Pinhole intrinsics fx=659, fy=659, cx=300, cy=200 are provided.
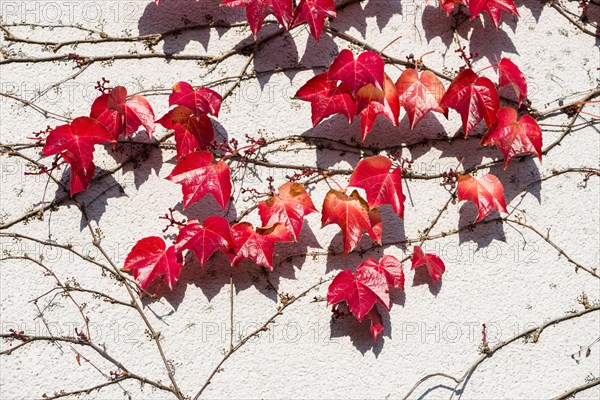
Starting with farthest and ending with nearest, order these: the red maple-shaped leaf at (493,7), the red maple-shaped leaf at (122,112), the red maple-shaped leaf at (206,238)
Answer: the red maple-shaped leaf at (493,7)
the red maple-shaped leaf at (122,112)
the red maple-shaped leaf at (206,238)

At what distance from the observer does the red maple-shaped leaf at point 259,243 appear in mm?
2355

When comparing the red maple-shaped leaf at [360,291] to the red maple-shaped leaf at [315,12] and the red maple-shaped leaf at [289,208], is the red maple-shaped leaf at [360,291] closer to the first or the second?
the red maple-shaped leaf at [289,208]

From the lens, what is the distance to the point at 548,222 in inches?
101

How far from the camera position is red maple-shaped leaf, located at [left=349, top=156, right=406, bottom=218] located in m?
2.37

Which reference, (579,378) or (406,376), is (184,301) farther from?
(579,378)

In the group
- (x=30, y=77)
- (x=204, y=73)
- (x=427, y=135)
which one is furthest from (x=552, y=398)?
(x=30, y=77)

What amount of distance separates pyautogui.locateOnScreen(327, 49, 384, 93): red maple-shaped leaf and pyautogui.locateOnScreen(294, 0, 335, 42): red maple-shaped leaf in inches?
6.1

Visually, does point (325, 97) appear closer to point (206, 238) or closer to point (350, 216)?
point (350, 216)

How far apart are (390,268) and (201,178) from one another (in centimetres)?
76

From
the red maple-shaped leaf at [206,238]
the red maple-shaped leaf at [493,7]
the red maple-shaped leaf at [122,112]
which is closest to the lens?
the red maple-shaped leaf at [206,238]

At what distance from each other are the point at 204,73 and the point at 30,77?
0.67 metres

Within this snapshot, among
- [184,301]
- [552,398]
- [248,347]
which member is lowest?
[552,398]

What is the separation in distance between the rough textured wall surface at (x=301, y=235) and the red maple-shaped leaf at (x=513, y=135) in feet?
0.37

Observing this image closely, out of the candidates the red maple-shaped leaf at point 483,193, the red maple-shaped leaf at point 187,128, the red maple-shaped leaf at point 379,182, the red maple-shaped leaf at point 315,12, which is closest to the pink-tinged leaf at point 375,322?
the red maple-shaped leaf at point 379,182
